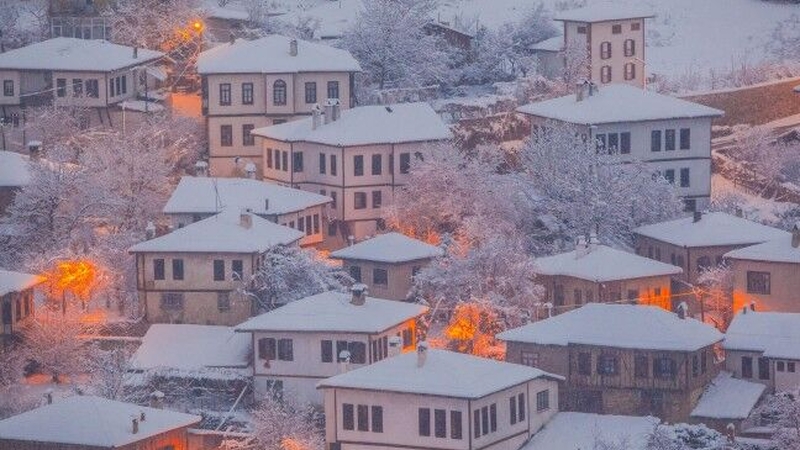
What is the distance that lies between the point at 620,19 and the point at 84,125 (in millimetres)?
17749

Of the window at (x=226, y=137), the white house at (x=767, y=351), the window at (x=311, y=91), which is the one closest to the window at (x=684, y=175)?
the window at (x=311, y=91)

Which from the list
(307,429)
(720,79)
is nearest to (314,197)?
(307,429)

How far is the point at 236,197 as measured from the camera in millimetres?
90500

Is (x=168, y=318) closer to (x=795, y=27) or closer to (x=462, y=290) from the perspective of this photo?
(x=462, y=290)

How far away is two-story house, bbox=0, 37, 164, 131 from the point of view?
330 feet

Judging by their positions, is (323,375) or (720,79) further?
(720,79)

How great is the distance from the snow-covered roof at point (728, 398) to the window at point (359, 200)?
16125 millimetres

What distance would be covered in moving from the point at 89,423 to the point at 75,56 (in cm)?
2873

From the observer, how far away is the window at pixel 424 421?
75.1 metres

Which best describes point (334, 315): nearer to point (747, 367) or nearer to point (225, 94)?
point (747, 367)

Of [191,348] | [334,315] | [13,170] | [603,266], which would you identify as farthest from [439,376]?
[13,170]

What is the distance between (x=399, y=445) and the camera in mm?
75188

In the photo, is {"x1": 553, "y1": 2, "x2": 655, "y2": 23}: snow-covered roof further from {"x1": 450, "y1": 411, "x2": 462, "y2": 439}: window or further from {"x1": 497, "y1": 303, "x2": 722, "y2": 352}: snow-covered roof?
{"x1": 450, "y1": 411, "x2": 462, "y2": 439}: window

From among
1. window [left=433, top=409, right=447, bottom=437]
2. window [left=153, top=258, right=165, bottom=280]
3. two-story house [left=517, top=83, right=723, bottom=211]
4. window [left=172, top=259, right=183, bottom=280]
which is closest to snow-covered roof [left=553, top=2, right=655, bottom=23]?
two-story house [left=517, top=83, right=723, bottom=211]
